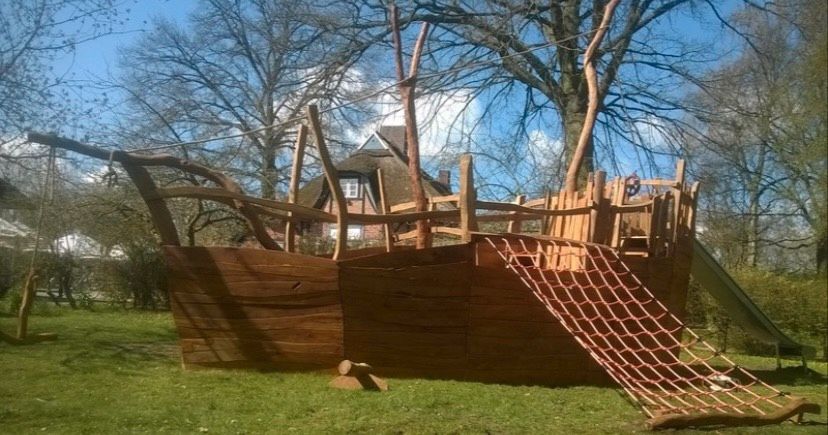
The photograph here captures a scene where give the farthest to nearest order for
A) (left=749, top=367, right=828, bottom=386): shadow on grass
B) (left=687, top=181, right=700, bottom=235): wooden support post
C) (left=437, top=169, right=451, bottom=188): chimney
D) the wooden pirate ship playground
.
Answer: (left=437, top=169, right=451, bottom=188): chimney → (left=687, top=181, right=700, bottom=235): wooden support post → (left=749, top=367, right=828, bottom=386): shadow on grass → the wooden pirate ship playground

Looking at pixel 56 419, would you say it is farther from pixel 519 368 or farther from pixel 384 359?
pixel 519 368

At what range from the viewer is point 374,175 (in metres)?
17.9

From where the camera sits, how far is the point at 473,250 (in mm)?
8609

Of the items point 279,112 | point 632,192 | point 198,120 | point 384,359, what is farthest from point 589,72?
point 198,120

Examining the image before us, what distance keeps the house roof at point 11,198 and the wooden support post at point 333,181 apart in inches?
168

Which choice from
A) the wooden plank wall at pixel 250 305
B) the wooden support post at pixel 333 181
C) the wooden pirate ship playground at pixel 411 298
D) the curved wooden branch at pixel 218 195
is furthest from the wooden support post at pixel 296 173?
the wooden plank wall at pixel 250 305

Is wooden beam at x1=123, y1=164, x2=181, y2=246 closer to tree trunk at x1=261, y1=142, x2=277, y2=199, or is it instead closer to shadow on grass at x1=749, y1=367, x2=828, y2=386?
shadow on grass at x1=749, y1=367, x2=828, y2=386

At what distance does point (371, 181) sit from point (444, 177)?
215 cm

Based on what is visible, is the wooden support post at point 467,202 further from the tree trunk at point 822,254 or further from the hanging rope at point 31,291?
the tree trunk at point 822,254

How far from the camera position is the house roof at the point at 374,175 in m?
17.5

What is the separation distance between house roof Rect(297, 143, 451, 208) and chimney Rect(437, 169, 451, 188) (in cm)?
8

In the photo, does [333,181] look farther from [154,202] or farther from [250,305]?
[154,202]

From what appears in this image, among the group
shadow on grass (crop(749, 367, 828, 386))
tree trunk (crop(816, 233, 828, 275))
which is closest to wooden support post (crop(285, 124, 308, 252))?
tree trunk (crop(816, 233, 828, 275))

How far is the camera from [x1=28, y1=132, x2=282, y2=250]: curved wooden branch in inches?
307
